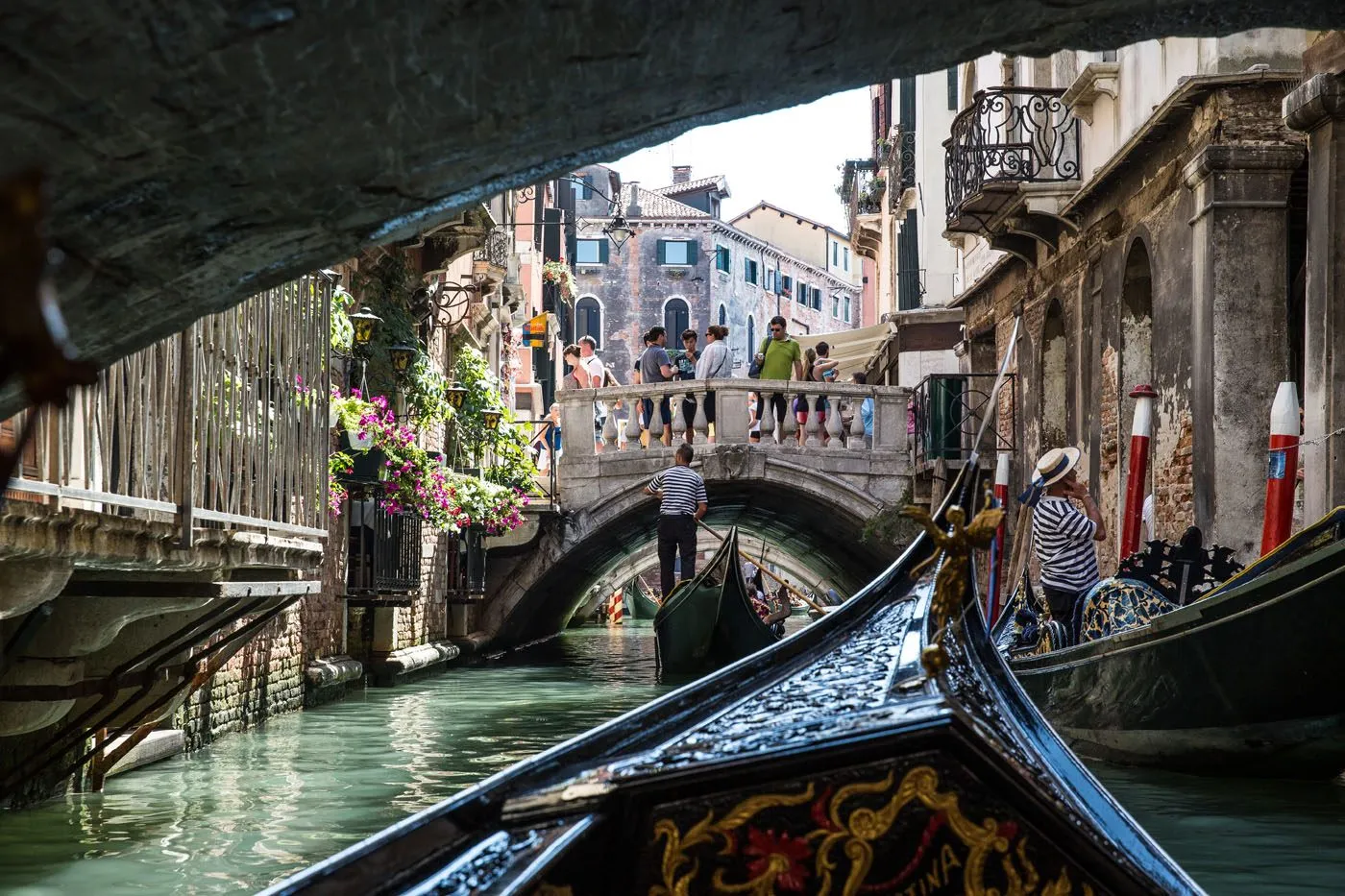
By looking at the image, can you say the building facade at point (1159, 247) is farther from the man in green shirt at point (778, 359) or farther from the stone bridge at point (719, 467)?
the man in green shirt at point (778, 359)

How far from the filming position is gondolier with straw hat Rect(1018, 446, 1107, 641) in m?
4.93

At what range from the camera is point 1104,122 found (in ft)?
23.7

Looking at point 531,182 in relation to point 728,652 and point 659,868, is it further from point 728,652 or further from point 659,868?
point 728,652

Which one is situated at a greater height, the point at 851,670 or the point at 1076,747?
the point at 851,670

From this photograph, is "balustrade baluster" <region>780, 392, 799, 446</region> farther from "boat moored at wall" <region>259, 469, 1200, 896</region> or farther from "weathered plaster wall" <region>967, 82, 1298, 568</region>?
"boat moored at wall" <region>259, 469, 1200, 896</region>

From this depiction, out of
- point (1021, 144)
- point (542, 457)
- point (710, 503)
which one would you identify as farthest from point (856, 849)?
point (542, 457)

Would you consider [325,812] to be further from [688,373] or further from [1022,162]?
[688,373]

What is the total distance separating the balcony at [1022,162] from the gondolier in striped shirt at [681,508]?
223 cm

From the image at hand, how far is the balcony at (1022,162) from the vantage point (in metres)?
7.66

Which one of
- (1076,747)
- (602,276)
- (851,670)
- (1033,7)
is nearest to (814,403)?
(1076,747)

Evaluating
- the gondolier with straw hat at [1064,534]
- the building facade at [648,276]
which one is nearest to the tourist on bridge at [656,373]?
the gondolier with straw hat at [1064,534]

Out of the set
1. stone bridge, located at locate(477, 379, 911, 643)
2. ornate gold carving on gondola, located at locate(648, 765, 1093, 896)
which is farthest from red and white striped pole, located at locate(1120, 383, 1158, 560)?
stone bridge, located at locate(477, 379, 911, 643)

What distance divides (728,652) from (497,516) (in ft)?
5.17

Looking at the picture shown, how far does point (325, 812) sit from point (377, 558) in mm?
3523
